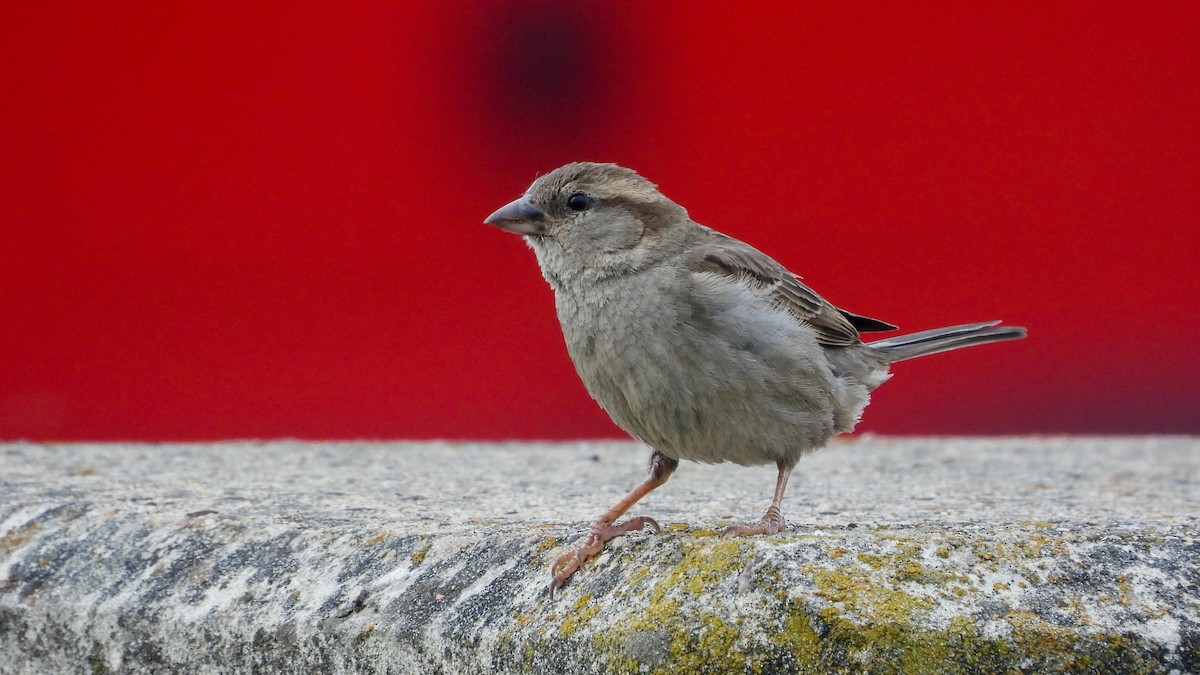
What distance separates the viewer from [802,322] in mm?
2627

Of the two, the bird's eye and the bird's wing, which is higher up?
the bird's eye

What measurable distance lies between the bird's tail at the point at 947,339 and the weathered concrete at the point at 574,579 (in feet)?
1.00

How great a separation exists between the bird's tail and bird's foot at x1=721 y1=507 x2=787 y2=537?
0.91 metres

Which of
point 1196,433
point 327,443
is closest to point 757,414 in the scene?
point 327,443

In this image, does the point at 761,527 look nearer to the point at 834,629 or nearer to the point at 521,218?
the point at 834,629

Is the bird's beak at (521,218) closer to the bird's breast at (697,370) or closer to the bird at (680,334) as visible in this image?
the bird at (680,334)

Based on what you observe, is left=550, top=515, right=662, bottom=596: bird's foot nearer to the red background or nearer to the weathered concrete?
the weathered concrete

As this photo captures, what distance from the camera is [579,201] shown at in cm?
267

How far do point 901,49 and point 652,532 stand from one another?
274 cm

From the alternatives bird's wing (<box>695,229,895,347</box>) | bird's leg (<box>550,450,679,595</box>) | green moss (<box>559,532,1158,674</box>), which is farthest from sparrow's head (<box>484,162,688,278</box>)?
green moss (<box>559,532,1158,674</box>)

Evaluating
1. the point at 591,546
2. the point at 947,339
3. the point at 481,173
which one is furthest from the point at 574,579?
the point at 481,173

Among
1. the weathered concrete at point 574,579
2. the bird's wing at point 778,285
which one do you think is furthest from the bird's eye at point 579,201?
the weathered concrete at point 574,579

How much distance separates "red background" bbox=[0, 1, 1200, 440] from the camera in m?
4.31

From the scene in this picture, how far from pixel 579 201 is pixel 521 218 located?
0.40 ft
